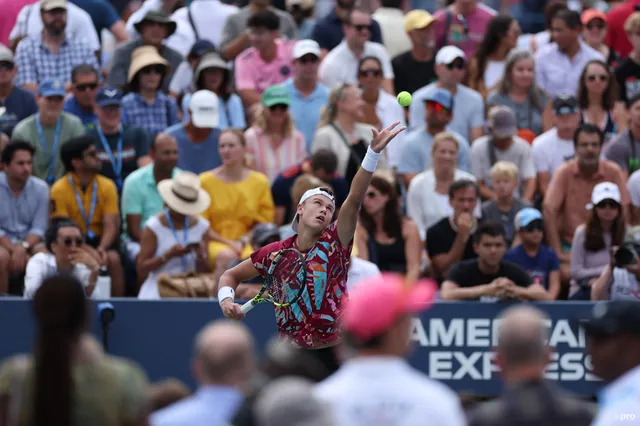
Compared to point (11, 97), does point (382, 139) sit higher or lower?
lower

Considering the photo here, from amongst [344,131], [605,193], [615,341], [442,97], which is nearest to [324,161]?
[344,131]

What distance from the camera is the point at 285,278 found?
8.12 meters

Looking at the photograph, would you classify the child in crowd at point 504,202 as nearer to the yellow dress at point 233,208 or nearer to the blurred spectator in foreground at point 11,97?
the yellow dress at point 233,208

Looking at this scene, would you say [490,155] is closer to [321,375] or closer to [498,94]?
[498,94]

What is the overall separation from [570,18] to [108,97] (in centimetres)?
Result: 513

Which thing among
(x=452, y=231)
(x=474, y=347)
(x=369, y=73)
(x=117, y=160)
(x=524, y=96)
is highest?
(x=369, y=73)

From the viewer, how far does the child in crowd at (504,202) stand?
469 inches

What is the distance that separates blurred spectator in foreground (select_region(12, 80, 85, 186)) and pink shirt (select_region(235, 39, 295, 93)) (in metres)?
2.15

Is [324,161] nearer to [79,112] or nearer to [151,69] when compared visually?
[151,69]

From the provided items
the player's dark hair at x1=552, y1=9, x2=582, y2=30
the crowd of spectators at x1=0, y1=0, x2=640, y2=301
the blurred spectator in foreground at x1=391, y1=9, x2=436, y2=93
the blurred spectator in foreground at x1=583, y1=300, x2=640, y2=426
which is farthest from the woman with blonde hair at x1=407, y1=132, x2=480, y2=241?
the blurred spectator in foreground at x1=583, y1=300, x2=640, y2=426

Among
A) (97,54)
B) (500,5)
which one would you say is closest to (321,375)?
(97,54)

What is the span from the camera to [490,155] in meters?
12.6

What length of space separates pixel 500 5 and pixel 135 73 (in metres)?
6.21

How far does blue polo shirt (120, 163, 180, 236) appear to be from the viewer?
11.8 meters
